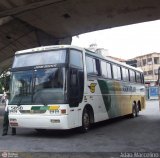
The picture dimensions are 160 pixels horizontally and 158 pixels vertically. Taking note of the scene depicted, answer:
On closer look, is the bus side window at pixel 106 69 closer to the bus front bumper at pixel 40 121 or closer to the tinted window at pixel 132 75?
the tinted window at pixel 132 75

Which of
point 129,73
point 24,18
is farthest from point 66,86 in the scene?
point 24,18

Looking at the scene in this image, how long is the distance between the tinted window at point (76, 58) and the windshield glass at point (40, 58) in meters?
0.36

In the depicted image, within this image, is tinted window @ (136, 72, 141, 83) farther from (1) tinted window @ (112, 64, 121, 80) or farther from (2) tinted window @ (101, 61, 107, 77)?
(2) tinted window @ (101, 61, 107, 77)

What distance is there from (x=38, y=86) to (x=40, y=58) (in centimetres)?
115

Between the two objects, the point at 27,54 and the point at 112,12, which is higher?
the point at 112,12

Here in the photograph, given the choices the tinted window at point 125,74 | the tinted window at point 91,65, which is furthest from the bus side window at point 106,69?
the tinted window at point 125,74

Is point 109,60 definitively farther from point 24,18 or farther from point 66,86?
point 24,18

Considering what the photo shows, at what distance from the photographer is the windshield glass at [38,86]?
12742mm

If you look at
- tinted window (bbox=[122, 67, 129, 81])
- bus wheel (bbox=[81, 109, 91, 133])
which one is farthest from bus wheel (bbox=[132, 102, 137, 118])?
bus wheel (bbox=[81, 109, 91, 133])

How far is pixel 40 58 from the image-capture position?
44.7 feet

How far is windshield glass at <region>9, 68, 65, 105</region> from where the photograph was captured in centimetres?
1274

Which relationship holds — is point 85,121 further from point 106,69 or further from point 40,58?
point 106,69

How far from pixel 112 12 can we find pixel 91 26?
10.7 feet

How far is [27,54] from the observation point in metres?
14.0
